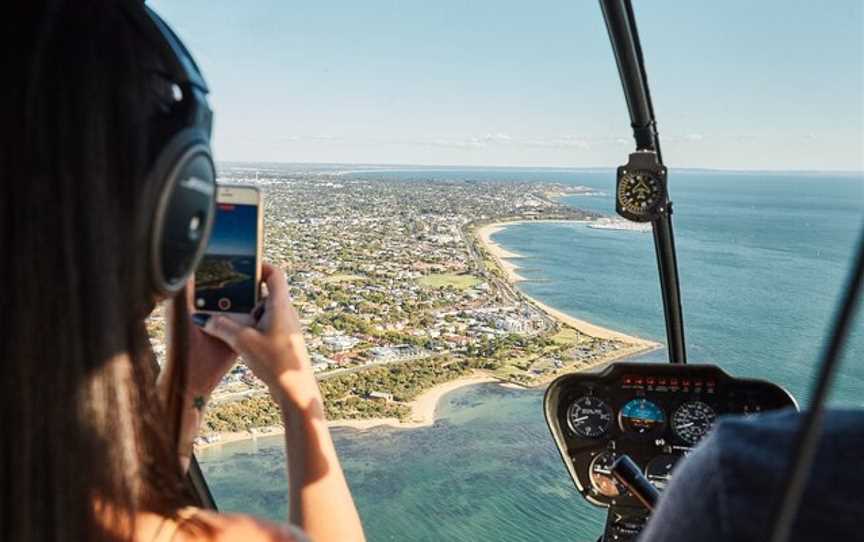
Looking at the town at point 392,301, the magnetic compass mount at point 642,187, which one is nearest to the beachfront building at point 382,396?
the town at point 392,301

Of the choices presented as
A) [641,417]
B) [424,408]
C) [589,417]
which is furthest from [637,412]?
[424,408]

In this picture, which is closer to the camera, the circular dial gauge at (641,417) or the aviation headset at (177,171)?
the aviation headset at (177,171)

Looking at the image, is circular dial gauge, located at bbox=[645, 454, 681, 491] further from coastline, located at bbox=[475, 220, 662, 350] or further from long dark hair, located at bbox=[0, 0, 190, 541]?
long dark hair, located at bbox=[0, 0, 190, 541]

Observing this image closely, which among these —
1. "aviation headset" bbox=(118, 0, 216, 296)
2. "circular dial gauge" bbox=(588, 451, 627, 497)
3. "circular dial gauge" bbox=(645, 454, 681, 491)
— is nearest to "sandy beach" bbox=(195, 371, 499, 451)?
"circular dial gauge" bbox=(588, 451, 627, 497)

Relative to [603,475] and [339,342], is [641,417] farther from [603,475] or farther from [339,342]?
[339,342]

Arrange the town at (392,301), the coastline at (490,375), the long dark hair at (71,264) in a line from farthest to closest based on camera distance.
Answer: the town at (392,301)
the coastline at (490,375)
the long dark hair at (71,264)

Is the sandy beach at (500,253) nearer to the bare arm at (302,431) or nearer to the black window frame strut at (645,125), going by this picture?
the black window frame strut at (645,125)
